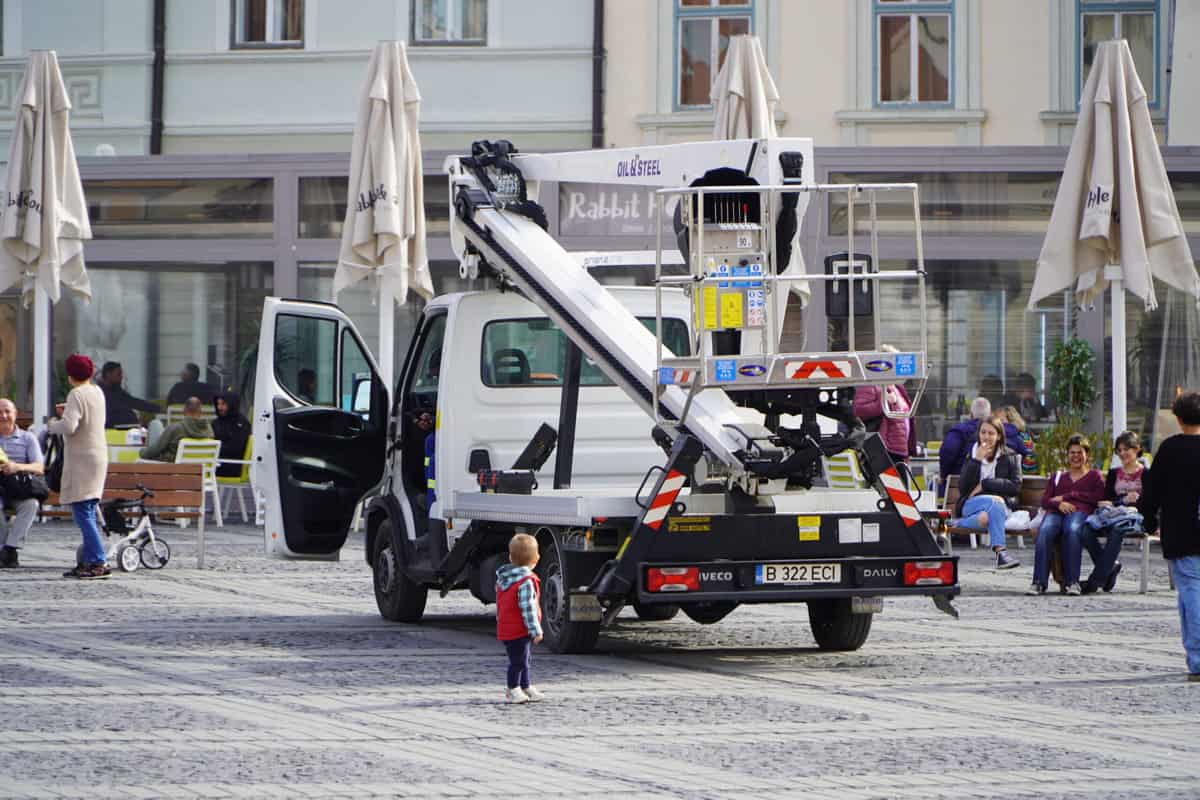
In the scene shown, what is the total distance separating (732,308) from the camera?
11.5m

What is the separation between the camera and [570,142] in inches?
1107

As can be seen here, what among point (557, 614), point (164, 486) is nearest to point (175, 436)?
point (164, 486)

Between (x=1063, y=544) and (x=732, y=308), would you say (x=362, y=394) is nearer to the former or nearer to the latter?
(x=732, y=308)

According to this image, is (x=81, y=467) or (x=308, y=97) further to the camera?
(x=308, y=97)

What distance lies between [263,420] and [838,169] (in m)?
12.6

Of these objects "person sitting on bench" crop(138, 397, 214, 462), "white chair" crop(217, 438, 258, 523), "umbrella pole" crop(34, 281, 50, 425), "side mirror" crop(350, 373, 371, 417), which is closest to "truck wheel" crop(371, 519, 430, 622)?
"side mirror" crop(350, 373, 371, 417)

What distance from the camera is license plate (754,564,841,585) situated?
1141 cm

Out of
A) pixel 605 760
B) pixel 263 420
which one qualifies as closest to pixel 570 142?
pixel 263 420

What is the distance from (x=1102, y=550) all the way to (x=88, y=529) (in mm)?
7762

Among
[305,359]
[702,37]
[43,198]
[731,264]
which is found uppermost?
[702,37]

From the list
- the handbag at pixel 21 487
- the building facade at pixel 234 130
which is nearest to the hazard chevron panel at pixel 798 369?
the handbag at pixel 21 487

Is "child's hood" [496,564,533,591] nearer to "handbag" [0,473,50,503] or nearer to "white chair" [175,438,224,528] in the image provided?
"handbag" [0,473,50,503]

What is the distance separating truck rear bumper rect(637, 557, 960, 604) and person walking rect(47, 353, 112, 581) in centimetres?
707

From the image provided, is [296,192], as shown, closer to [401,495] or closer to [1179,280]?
[1179,280]
